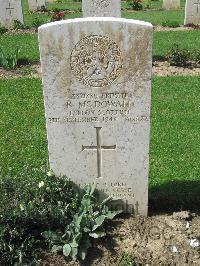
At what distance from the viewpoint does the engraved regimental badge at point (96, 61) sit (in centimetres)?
399

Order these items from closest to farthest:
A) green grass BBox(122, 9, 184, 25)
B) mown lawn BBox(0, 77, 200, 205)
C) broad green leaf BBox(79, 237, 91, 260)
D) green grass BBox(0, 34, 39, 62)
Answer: broad green leaf BBox(79, 237, 91, 260)
mown lawn BBox(0, 77, 200, 205)
green grass BBox(0, 34, 39, 62)
green grass BBox(122, 9, 184, 25)

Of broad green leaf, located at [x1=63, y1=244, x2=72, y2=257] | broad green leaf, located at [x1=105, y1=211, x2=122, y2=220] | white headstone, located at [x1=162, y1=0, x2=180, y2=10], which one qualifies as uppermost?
white headstone, located at [x1=162, y1=0, x2=180, y2=10]

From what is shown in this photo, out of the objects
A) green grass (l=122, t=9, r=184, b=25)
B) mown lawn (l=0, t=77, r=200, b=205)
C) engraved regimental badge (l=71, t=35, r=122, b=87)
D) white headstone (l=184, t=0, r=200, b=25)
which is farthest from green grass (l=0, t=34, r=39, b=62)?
engraved regimental badge (l=71, t=35, r=122, b=87)

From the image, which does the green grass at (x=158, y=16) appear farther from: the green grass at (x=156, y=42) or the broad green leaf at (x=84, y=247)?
the broad green leaf at (x=84, y=247)

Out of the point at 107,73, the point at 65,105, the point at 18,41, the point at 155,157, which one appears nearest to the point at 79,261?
the point at 65,105

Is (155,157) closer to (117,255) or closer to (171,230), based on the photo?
(171,230)

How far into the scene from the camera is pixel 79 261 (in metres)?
4.13

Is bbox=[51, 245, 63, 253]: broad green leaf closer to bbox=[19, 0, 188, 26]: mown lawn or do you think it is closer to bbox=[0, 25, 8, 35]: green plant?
bbox=[0, 25, 8, 35]: green plant

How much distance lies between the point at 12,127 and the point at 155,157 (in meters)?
2.62

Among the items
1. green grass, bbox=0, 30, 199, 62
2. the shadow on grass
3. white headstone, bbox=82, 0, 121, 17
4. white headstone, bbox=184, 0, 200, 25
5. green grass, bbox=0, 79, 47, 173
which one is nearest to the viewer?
the shadow on grass

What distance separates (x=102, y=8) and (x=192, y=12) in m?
5.24

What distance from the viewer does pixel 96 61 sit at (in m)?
4.07

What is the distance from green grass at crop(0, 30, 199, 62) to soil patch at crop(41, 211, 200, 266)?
7385 mm

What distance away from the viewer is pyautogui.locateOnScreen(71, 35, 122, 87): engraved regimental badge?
3986 mm
